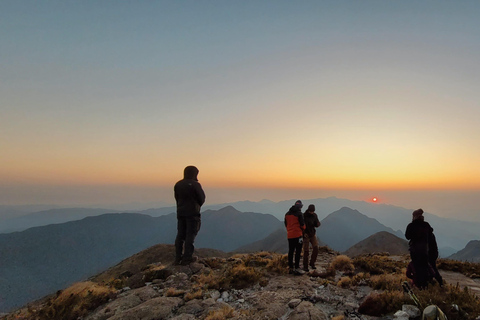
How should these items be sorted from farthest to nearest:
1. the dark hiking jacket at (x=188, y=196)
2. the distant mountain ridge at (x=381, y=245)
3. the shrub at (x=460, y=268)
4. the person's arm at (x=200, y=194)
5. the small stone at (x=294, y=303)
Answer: the distant mountain ridge at (x=381, y=245)
the shrub at (x=460, y=268)
the person's arm at (x=200, y=194)
the dark hiking jacket at (x=188, y=196)
the small stone at (x=294, y=303)

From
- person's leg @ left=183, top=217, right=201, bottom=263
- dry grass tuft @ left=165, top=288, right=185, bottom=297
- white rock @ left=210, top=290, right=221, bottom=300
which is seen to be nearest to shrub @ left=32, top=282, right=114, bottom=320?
dry grass tuft @ left=165, top=288, right=185, bottom=297

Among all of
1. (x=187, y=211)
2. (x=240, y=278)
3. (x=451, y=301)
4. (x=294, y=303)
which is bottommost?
(x=240, y=278)

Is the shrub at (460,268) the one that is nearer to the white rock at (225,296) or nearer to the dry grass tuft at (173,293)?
the white rock at (225,296)

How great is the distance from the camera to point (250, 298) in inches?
320

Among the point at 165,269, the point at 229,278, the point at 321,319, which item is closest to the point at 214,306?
the point at 229,278

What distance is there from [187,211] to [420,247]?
9468 mm

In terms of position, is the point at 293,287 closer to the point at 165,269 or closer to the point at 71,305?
the point at 165,269

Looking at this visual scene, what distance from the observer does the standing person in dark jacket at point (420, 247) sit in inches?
315

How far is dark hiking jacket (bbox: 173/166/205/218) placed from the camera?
39.6 feet

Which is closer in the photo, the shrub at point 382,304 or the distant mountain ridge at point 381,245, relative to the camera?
the shrub at point 382,304

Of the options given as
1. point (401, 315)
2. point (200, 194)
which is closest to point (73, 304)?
point (200, 194)

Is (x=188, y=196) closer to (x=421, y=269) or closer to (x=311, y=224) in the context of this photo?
(x=311, y=224)

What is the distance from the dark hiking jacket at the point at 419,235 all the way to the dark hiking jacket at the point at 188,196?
8.66m

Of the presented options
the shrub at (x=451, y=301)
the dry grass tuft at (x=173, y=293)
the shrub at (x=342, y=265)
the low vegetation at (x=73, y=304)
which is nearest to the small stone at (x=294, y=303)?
the shrub at (x=451, y=301)
